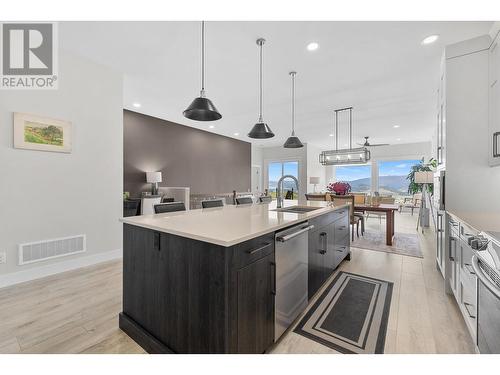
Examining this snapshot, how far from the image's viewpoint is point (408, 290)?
242cm

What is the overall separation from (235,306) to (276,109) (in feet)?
15.1

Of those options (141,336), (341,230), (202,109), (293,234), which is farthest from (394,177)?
(141,336)

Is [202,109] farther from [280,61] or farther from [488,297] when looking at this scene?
[488,297]

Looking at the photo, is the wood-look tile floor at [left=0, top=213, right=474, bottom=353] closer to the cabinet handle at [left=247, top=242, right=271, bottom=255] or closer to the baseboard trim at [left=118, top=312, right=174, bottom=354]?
the baseboard trim at [left=118, top=312, right=174, bottom=354]

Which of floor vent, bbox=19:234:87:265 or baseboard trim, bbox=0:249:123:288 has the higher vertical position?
floor vent, bbox=19:234:87:265

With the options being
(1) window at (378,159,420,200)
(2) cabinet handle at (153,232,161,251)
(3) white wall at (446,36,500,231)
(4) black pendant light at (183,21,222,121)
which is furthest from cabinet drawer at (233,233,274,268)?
(1) window at (378,159,420,200)

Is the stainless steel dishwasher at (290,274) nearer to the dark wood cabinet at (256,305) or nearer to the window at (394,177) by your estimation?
the dark wood cabinet at (256,305)

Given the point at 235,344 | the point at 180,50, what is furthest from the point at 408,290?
the point at 180,50

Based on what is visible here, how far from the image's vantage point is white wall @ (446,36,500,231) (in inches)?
91.0

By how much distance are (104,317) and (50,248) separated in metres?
1.50

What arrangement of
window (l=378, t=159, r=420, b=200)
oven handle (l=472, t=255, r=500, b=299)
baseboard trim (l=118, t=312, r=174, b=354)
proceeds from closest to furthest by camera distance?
oven handle (l=472, t=255, r=500, b=299)
baseboard trim (l=118, t=312, r=174, b=354)
window (l=378, t=159, r=420, b=200)

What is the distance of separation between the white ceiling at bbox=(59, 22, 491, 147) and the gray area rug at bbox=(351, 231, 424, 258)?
9.20 ft
